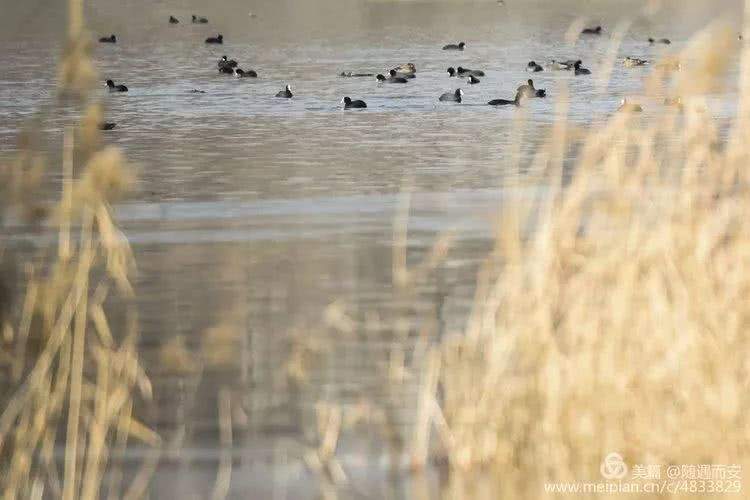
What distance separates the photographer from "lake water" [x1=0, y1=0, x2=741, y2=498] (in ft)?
22.4

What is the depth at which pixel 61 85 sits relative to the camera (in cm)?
470

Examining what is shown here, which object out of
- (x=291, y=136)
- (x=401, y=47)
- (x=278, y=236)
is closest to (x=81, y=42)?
(x=278, y=236)

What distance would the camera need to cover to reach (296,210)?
44.0ft

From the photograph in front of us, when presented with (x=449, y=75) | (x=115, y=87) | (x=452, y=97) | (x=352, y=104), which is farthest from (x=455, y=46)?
(x=352, y=104)

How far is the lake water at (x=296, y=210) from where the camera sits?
6.82 meters

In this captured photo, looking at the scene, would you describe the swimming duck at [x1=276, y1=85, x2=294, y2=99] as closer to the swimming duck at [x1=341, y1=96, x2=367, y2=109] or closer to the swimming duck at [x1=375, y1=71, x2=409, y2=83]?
the swimming duck at [x1=341, y1=96, x2=367, y2=109]

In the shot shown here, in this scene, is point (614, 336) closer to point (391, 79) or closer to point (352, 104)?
point (352, 104)

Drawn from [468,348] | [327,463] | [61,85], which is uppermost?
[61,85]

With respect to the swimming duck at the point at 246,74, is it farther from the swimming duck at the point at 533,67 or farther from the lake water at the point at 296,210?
the swimming duck at the point at 533,67

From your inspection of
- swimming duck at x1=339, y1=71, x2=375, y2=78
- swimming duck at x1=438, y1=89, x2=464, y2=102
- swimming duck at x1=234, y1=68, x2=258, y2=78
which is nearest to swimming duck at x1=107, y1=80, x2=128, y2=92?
swimming duck at x1=234, y1=68, x2=258, y2=78

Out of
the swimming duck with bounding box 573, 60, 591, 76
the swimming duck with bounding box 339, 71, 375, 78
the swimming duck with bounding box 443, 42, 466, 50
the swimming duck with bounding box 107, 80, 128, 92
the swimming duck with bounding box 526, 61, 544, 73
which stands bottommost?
the swimming duck with bounding box 107, 80, 128, 92

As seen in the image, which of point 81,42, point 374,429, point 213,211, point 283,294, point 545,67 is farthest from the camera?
point 545,67

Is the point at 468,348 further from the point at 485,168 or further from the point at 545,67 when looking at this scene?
the point at 545,67

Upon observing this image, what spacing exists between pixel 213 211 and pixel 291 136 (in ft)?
19.3
